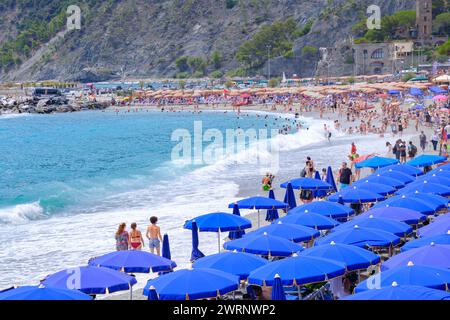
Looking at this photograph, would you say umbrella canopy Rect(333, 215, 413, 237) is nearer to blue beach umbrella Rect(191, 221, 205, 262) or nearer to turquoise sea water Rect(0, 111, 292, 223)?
blue beach umbrella Rect(191, 221, 205, 262)

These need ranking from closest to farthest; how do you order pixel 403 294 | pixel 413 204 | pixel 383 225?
pixel 403 294
pixel 383 225
pixel 413 204

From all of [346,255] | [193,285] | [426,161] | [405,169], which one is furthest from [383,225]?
[426,161]

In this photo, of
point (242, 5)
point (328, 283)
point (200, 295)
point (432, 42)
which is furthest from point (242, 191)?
point (242, 5)

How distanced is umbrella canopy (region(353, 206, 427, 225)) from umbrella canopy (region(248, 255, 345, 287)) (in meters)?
3.87

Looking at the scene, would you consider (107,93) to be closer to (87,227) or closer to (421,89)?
(421,89)

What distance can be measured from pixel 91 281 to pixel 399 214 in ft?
21.2

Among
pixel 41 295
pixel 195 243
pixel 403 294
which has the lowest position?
pixel 195 243

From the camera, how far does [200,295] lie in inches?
383

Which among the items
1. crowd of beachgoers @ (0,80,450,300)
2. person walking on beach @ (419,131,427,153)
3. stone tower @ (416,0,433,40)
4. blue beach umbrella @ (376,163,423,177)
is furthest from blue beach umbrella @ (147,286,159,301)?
stone tower @ (416,0,433,40)

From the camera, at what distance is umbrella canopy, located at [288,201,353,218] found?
50.3 ft

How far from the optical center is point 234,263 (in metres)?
11.3

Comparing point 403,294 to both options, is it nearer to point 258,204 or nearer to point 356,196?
point 258,204

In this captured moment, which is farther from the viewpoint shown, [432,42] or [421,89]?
[432,42]

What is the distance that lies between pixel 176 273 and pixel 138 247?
483 cm
